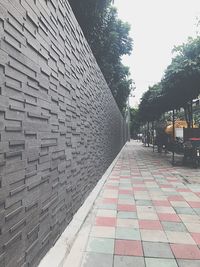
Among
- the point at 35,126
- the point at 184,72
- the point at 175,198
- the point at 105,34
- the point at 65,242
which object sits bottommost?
the point at 175,198

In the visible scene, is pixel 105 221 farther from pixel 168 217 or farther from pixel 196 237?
pixel 196 237

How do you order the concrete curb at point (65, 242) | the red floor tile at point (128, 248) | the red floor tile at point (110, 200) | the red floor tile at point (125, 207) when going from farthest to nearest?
the red floor tile at point (110, 200) → the red floor tile at point (125, 207) → the red floor tile at point (128, 248) → the concrete curb at point (65, 242)

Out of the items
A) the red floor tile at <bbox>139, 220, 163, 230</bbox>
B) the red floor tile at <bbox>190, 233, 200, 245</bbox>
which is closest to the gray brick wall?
the red floor tile at <bbox>139, 220, 163, 230</bbox>

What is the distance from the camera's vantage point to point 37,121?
2.60m

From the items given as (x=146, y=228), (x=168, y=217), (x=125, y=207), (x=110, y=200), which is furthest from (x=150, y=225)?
(x=110, y=200)

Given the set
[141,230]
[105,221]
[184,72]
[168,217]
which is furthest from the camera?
[184,72]

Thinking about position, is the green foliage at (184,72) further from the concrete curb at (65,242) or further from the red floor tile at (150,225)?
the red floor tile at (150,225)

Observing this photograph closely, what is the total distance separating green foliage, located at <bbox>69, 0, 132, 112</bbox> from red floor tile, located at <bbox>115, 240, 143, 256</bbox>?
30.1 feet

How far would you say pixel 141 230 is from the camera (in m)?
4.09

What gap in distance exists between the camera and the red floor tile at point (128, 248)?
330cm

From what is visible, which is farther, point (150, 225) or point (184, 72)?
point (184, 72)

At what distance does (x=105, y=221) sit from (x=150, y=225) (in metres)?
0.65

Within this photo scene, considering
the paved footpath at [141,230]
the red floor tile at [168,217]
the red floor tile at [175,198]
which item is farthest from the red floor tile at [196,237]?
the red floor tile at [175,198]

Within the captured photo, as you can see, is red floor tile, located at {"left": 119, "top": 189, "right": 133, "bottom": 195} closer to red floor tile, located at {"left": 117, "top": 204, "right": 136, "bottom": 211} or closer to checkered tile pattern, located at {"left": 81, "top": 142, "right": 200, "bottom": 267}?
checkered tile pattern, located at {"left": 81, "top": 142, "right": 200, "bottom": 267}
